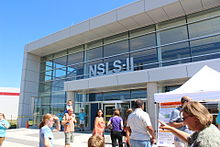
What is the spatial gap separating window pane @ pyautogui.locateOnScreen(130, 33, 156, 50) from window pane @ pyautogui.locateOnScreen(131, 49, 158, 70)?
20.6 inches

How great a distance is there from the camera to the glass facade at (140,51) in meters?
11.9

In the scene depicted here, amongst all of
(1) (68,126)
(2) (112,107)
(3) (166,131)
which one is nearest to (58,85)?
(2) (112,107)

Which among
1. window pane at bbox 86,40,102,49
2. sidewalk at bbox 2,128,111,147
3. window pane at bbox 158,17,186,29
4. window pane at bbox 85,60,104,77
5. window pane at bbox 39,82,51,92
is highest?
window pane at bbox 158,17,186,29

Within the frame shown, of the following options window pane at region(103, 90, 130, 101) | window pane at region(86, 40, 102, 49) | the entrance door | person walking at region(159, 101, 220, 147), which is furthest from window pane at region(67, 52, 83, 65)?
person walking at region(159, 101, 220, 147)

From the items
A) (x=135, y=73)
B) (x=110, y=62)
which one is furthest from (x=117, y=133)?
(x=110, y=62)

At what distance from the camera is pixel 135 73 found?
41.0 feet

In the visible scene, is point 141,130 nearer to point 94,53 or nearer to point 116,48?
point 116,48

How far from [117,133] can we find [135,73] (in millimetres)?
6552

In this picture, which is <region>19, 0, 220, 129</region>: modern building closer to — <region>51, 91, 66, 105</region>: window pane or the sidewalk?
<region>51, 91, 66, 105</region>: window pane

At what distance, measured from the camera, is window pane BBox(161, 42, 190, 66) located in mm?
12289

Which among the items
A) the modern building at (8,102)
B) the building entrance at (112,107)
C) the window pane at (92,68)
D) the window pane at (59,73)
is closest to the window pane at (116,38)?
the window pane at (92,68)

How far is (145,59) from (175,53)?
2.16 m

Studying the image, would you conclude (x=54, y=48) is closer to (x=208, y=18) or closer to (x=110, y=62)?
(x=110, y=62)

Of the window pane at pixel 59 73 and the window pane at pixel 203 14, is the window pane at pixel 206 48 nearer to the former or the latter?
the window pane at pixel 203 14
